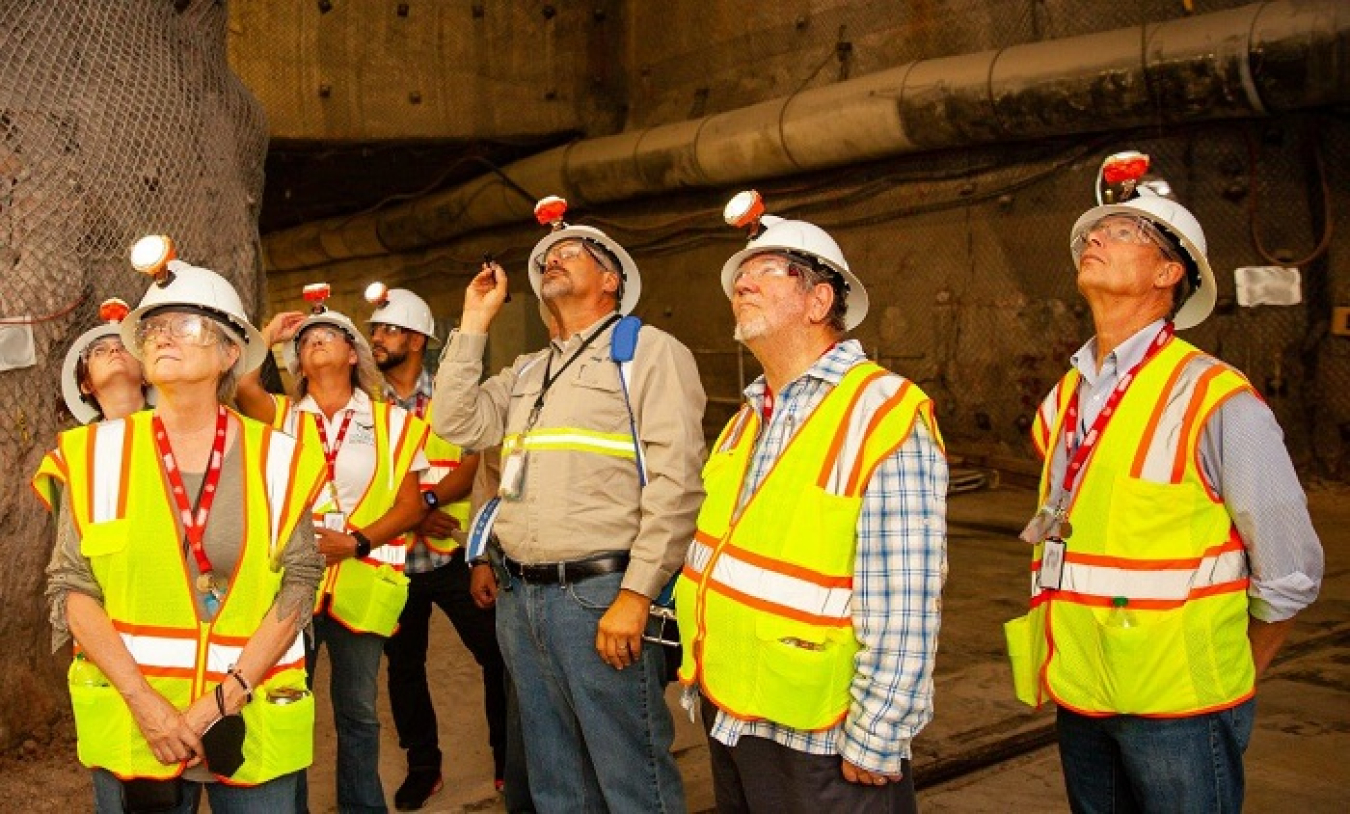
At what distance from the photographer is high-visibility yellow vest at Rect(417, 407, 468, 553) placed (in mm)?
4152

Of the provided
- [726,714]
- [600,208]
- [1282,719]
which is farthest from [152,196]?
[600,208]

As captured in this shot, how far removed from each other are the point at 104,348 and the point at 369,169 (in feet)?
33.3

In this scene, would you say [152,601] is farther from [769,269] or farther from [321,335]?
[321,335]

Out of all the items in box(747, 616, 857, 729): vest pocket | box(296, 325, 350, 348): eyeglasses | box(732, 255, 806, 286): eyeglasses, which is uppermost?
box(732, 255, 806, 286): eyeglasses

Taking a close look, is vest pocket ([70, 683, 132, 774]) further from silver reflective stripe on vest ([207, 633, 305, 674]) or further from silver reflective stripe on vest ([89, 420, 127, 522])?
silver reflective stripe on vest ([89, 420, 127, 522])

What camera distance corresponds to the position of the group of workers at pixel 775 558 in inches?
90.9

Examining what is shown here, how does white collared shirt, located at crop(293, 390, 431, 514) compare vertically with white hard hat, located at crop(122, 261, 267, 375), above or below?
below

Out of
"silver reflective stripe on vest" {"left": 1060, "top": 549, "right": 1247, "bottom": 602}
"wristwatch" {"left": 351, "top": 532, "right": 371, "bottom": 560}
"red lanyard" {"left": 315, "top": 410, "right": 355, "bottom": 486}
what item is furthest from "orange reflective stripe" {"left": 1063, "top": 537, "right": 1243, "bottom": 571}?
"red lanyard" {"left": 315, "top": 410, "right": 355, "bottom": 486}

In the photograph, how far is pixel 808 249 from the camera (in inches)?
102

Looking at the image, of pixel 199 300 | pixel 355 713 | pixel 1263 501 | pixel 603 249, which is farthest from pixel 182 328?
pixel 1263 501

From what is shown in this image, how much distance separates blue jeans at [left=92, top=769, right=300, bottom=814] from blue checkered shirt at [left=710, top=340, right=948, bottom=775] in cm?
109

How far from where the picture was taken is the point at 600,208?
13391 millimetres

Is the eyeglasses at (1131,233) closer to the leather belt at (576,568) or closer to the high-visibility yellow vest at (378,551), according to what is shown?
the leather belt at (576,568)

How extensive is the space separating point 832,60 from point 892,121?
1.60 metres
